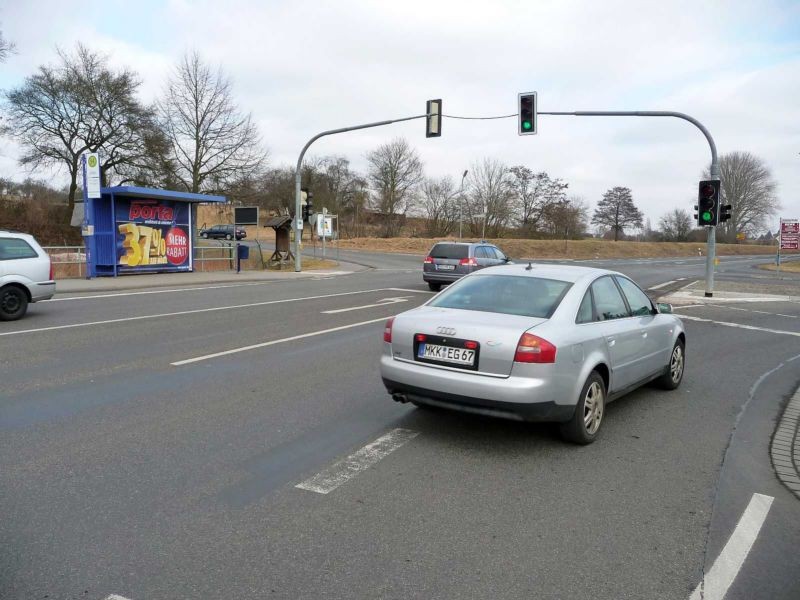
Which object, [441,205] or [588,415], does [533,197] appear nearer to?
[441,205]

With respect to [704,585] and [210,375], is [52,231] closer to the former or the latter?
[210,375]

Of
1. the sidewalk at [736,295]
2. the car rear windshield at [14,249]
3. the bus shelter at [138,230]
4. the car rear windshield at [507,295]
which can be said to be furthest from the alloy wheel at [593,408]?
the bus shelter at [138,230]

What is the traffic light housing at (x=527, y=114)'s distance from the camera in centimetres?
2058

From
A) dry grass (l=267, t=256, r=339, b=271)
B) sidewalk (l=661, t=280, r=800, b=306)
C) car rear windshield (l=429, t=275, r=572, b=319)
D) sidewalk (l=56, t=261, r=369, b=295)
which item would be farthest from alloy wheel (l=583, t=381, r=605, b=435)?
dry grass (l=267, t=256, r=339, b=271)

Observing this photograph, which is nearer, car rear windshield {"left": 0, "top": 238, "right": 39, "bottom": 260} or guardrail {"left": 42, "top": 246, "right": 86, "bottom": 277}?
car rear windshield {"left": 0, "top": 238, "right": 39, "bottom": 260}

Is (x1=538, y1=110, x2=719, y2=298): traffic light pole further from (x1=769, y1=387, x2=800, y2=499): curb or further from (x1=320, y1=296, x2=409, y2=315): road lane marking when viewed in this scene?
(x1=769, y1=387, x2=800, y2=499): curb

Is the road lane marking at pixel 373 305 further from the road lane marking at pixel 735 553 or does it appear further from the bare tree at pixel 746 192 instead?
the bare tree at pixel 746 192

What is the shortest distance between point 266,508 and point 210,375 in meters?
3.88

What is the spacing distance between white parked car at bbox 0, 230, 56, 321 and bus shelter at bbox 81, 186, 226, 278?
10121mm

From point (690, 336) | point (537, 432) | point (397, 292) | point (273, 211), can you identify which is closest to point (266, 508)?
point (537, 432)

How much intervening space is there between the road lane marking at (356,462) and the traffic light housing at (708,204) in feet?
58.0

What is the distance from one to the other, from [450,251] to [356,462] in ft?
52.6

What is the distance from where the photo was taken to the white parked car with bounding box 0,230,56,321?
11.6 metres

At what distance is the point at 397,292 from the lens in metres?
19.6
